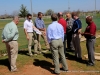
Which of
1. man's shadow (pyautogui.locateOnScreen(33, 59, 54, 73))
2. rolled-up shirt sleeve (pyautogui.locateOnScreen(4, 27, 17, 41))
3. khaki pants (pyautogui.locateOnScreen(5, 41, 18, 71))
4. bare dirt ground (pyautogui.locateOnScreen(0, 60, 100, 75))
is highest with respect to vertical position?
rolled-up shirt sleeve (pyautogui.locateOnScreen(4, 27, 17, 41))

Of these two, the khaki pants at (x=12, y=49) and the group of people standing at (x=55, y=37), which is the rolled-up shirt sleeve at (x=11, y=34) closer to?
the group of people standing at (x=55, y=37)

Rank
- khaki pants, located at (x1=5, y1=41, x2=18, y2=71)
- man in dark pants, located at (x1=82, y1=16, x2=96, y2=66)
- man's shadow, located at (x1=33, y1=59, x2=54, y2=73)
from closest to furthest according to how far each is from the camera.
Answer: khaki pants, located at (x1=5, y1=41, x2=18, y2=71) < man in dark pants, located at (x1=82, y1=16, x2=96, y2=66) < man's shadow, located at (x1=33, y1=59, x2=54, y2=73)

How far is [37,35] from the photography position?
28.1 feet

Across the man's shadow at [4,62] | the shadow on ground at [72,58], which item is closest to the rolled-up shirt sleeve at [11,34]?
the man's shadow at [4,62]

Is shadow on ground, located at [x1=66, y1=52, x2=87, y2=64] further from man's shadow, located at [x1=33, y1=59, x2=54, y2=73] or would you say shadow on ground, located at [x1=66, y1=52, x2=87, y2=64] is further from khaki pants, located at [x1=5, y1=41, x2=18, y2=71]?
khaki pants, located at [x1=5, y1=41, x2=18, y2=71]

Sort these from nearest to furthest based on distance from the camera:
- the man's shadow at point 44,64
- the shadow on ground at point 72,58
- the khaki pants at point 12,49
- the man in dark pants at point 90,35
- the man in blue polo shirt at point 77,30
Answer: the khaki pants at point 12,49
the man in dark pants at point 90,35
the man's shadow at point 44,64
the man in blue polo shirt at point 77,30
the shadow on ground at point 72,58

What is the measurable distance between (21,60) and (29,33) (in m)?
1.17

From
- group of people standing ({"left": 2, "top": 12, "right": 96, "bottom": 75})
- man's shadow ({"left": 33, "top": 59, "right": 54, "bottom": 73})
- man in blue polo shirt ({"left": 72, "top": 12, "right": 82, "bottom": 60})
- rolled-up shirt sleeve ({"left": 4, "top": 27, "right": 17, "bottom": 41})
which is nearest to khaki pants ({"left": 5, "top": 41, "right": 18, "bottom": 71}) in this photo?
group of people standing ({"left": 2, "top": 12, "right": 96, "bottom": 75})

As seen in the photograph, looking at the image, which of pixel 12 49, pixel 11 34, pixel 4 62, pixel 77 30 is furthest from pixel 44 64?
A: pixel 11 34

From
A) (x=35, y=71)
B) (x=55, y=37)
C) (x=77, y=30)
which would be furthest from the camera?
Answer: (x=77, y=30)

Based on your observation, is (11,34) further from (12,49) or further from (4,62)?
(4,62)

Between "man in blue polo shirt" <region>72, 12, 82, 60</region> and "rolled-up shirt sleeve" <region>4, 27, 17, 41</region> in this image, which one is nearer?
"rolled-up shirt sleeve" <region>4, 27, 17, 41</region>

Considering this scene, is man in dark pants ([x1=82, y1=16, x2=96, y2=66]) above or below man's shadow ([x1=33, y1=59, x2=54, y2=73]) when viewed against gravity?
above

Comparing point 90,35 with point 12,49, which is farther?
point 90,35
